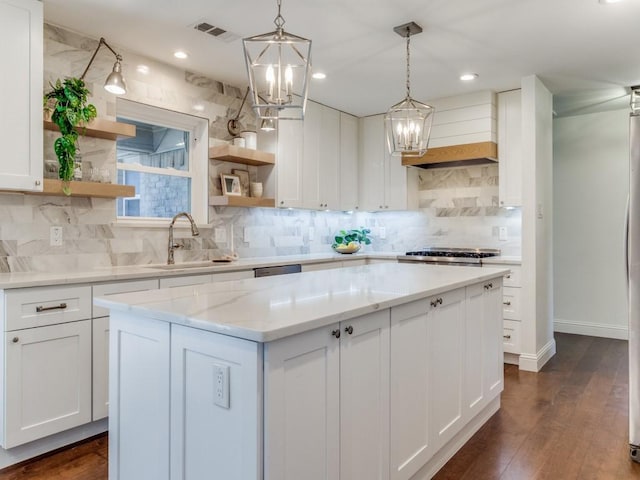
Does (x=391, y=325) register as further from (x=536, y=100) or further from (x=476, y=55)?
(x=536, y=100)

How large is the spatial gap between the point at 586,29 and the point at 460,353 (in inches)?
91.8

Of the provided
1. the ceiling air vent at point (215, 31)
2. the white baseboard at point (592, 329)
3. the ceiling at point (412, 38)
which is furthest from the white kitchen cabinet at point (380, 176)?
the ceiling air vent at point (215, 31)

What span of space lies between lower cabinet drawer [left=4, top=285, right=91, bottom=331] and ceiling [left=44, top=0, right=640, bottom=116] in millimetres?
1696

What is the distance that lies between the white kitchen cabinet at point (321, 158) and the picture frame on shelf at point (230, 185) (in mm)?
759

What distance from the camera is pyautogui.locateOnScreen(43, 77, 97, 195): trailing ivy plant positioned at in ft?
8.95

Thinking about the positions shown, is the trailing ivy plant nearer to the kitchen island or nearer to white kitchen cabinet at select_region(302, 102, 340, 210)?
the kitchen island

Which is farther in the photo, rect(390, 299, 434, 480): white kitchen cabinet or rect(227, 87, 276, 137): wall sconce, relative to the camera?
rect(227, 87, 276, 137): wall sconce

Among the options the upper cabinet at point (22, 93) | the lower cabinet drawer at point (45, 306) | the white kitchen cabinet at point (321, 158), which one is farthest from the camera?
the white kitchen cabinet at point (321, 158)

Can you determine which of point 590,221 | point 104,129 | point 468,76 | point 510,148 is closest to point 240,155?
point 104,129

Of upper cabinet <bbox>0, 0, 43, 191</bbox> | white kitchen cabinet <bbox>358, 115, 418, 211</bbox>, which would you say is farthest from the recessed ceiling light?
upper cabinet <bbox>0, 0, 43, 191</bbox>

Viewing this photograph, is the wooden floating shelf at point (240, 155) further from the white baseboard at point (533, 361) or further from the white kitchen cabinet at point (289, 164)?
the white baseboard at point (533, 361)

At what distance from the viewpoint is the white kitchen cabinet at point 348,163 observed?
5.20 m

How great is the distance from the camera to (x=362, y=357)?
1.66 meters

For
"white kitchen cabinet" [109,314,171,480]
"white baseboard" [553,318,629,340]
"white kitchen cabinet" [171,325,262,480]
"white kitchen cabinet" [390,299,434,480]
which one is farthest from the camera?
"white baseboard" [553,318,629,340]
